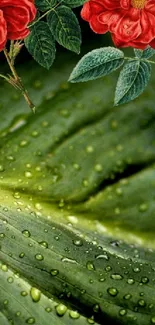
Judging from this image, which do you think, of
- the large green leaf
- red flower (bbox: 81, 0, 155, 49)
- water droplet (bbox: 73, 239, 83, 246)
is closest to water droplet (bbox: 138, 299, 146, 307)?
the large green leaf

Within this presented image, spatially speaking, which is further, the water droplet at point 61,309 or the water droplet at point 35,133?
the water droplet at point 35,133

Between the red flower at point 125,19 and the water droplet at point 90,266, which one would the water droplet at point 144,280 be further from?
the red flower at point 125,19

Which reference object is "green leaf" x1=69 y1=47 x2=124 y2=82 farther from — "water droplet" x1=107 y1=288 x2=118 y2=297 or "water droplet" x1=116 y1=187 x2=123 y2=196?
"water droplet" x1=107 y1=288 x2=118 y2=297

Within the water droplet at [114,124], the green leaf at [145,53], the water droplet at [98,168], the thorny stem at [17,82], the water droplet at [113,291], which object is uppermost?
the thorny stem at [17,82]

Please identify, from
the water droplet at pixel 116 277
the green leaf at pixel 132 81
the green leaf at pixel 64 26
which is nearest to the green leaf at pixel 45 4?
the green leaf at pixel 64 26

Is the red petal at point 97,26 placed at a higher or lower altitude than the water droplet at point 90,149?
higher

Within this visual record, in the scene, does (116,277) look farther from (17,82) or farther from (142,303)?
(17,82)

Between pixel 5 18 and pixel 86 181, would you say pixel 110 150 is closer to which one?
pixel 86 181
